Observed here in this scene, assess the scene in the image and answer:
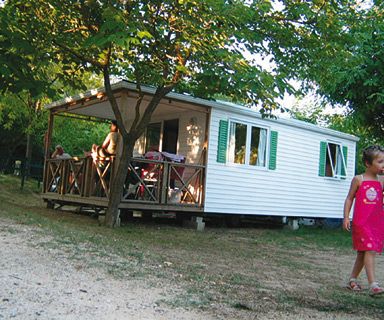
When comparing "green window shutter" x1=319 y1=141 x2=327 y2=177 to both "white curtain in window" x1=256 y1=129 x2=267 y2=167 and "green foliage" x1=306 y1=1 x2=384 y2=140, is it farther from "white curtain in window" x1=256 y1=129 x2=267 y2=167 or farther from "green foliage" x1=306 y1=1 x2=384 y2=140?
"white curtain in window" x1=256 y1=129 x2=267 y2=167

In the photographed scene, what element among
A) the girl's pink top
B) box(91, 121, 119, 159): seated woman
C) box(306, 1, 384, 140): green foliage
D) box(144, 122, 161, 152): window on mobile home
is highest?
box(306, 1, 384, 140): green foliage

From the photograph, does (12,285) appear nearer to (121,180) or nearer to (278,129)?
(121,180)

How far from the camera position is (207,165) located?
35.5 ft

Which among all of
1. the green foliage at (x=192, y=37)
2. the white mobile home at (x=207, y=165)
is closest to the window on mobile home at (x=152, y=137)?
the white mobile home at (x=207, y=165)

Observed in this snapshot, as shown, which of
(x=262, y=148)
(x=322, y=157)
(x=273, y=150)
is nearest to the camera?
(x=262, y=148)

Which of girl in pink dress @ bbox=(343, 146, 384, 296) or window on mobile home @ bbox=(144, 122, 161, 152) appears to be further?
window on mobile home @ bbox=(144, 122, 161, 152)

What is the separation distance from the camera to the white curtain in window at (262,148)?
1196cm

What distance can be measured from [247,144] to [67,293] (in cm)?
850

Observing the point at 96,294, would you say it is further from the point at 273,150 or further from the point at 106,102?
the point at 273,150

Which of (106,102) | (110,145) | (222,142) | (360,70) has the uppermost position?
(360,70)

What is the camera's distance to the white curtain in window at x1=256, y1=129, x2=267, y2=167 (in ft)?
39.2

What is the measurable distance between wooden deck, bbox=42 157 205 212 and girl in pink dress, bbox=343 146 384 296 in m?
5.49

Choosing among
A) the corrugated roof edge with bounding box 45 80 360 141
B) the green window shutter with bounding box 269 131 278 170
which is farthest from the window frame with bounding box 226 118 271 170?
the corrugated roof edge with bounding box 45 80 360 141

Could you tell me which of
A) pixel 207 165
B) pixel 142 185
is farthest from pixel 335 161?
pixel 142 185
